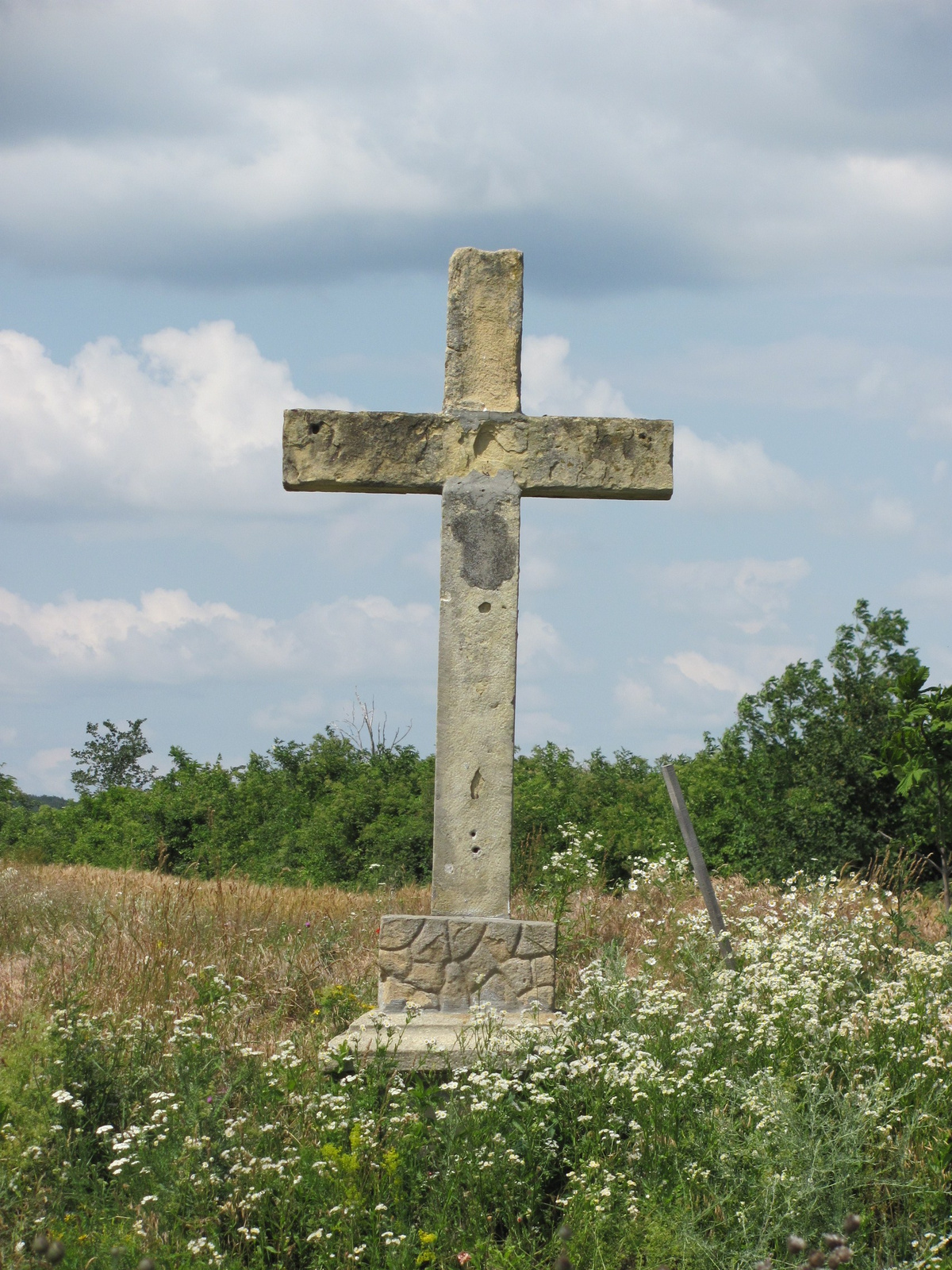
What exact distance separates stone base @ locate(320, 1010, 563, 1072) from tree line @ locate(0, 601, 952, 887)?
11.0 ft

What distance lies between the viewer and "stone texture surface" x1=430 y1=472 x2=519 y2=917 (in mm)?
5461

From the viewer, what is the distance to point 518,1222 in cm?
414

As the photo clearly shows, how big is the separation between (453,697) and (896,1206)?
267cm

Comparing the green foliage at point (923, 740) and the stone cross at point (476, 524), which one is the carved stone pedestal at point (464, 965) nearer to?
the stone cross at point (476, 524)

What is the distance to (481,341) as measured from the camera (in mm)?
5812

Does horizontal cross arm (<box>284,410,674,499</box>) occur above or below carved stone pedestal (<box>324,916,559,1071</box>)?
above

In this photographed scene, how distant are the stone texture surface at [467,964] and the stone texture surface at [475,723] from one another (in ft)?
0.38

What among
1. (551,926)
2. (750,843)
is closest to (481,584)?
(551,926)

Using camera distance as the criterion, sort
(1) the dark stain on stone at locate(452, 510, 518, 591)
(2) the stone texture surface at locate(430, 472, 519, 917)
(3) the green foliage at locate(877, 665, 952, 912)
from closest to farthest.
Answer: (2) the stone texture surface at locate(430, 472, 519, 917) → (1) the dark stain on stone at locate(452, 510, 518, 591) → (3) the green foliage at locate(877, 665, 952, 912)

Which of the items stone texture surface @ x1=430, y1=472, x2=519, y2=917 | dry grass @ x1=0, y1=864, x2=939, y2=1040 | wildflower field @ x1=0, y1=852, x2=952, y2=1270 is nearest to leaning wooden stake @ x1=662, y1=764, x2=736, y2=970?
dry grass @ x1=0, y1=864, x2=939, y2=1040

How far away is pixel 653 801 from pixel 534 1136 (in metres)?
8.52

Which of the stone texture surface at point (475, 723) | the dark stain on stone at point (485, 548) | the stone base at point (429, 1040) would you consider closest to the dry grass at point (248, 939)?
the stone base at point (429, 1040)

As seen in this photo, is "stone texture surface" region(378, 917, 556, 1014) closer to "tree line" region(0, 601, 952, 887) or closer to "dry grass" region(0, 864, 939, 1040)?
"dry grass" region(0, 864, 939, 1040)

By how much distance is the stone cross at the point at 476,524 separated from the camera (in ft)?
17.6
